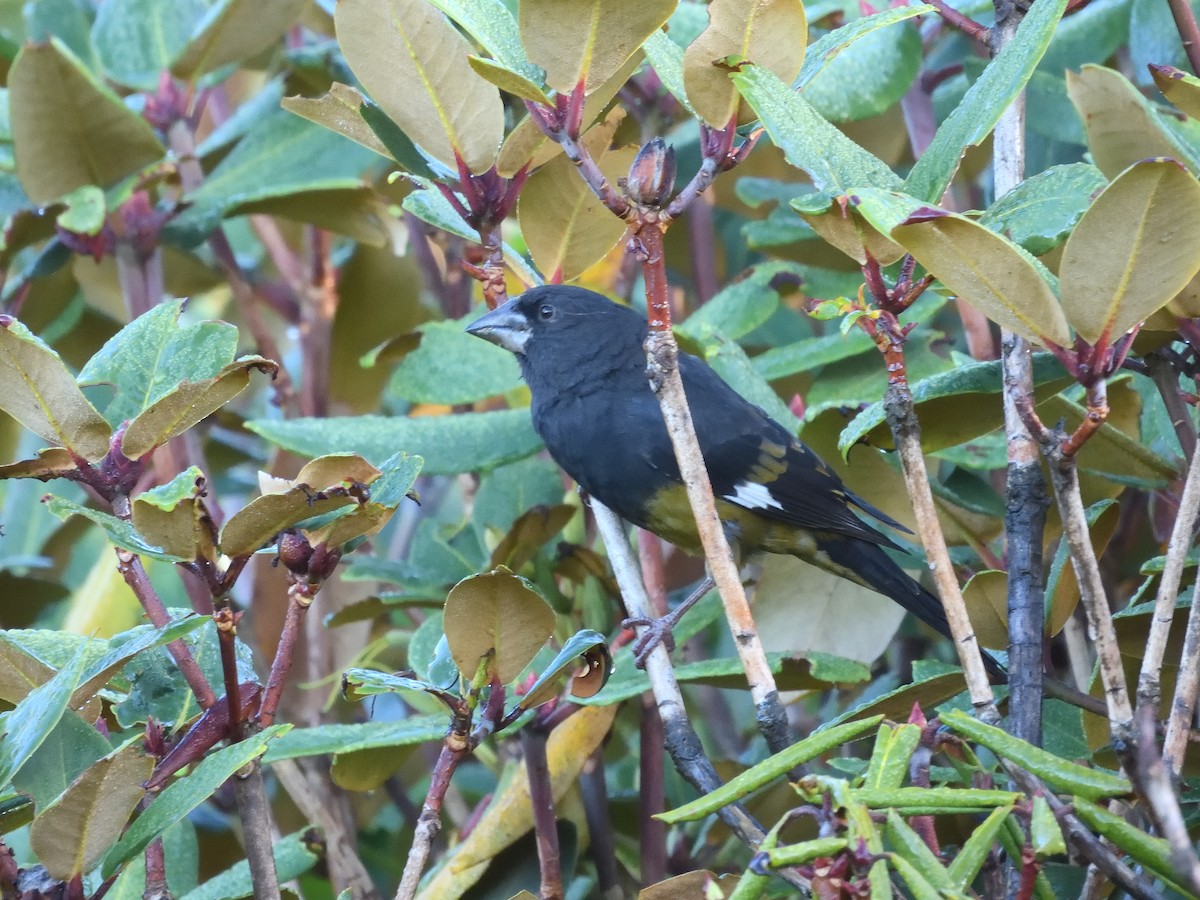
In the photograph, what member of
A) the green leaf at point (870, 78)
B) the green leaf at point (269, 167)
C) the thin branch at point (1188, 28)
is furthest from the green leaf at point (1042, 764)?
the green leaf at point (269, 167)

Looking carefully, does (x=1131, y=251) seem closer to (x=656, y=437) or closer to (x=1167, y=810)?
(x=1167, y=810)

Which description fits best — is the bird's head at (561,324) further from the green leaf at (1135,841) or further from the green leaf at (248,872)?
the green leaf at (1135,841)

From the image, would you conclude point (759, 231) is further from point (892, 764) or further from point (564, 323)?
point (892, 764)

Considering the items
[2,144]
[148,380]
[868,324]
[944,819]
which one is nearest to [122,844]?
[148,380]

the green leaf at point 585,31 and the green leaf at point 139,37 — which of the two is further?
the green leaf at point 139,37

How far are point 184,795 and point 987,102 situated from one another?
88cm

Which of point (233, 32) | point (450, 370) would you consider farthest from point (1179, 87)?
point (233, 32)

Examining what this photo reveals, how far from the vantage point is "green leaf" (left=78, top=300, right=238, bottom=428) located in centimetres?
123

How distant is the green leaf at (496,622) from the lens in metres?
1.13

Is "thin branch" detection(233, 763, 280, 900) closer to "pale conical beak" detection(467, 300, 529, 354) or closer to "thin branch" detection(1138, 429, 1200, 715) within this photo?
"thin branch" detection(1138, 429, 1200, 715)

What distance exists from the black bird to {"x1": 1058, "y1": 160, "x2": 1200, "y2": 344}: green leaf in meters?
1.40

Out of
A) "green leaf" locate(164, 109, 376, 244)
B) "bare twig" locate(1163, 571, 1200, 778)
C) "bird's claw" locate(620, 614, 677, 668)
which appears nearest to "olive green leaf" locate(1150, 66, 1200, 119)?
"bare twig" locate(1163, 571, 1200, 778)

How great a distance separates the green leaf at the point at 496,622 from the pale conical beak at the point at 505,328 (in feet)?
3.59

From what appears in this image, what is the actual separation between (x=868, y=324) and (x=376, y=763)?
905 millimetres
